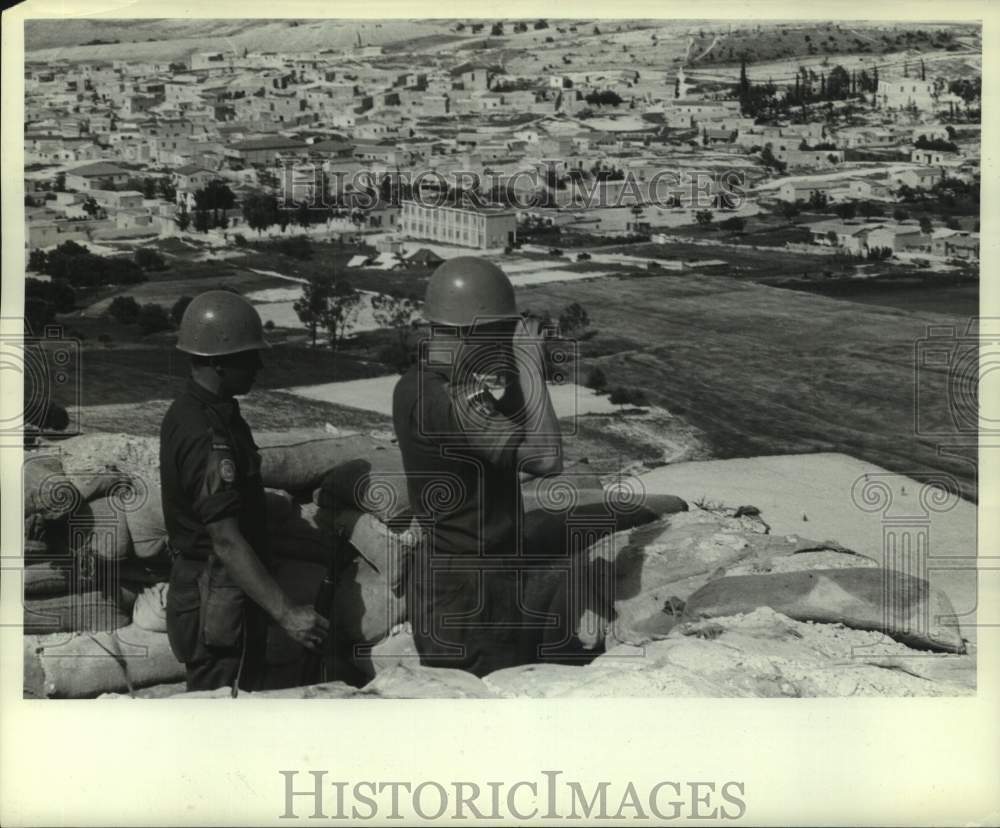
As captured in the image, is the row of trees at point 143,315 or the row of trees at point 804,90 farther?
the row of trees at point 804,90

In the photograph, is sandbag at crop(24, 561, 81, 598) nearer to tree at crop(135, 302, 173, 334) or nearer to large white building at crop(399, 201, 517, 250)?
tree at crop(135, 302, 173, 334)

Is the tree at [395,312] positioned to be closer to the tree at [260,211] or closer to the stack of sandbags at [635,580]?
the tree at [260,211]

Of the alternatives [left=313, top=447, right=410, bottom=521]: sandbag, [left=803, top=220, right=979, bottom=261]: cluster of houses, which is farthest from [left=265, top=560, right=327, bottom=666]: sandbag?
[left=803, top=220, right=979, bottom=261]: cluster of houses

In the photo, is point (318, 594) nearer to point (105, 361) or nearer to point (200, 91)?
point (105, 361)

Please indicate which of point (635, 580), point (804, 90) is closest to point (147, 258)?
point (635, 580)

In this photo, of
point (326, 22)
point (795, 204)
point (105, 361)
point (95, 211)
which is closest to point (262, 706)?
point (105, 361)

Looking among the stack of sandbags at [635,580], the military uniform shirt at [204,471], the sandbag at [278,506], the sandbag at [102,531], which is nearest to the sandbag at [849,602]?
the stack of sandbags at [635,580]
